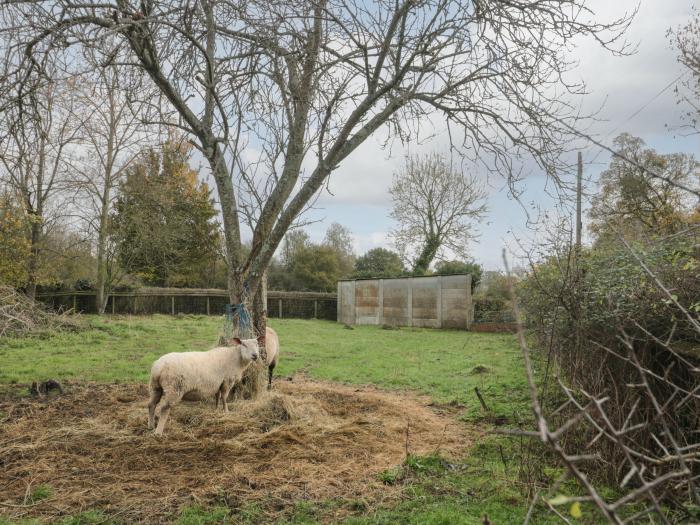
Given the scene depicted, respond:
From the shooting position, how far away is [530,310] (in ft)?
22.3

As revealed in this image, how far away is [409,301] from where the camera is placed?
2561 cm

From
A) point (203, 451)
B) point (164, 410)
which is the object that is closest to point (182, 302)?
point (164, 410)

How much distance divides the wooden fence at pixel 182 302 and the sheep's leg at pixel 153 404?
20.4m

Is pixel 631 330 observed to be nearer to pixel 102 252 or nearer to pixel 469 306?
pixel 469 306

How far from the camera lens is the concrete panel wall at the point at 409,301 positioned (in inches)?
942

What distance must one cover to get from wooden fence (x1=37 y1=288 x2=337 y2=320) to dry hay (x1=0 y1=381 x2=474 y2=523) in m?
19.1

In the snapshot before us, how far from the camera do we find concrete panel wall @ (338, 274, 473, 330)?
23938 millimetres

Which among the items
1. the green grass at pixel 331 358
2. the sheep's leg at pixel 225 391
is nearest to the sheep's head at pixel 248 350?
the sheep's leg at pixel 225 391

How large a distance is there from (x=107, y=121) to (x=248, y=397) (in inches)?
751

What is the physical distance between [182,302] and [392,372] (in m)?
19.0

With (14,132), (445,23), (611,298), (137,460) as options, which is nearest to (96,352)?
(14,132)

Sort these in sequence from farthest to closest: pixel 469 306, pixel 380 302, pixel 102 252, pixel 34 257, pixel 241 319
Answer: pixel 380 302, pixel 469 306, pixel 102 252, pixel 34 257, pixel 241 319

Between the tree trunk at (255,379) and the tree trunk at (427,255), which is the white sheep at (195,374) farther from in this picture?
the tree trunk at (427,255)

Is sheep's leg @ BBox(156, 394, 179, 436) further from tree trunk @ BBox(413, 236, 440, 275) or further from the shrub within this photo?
tree trunk @ BBox(413, 236, 440, 275)
